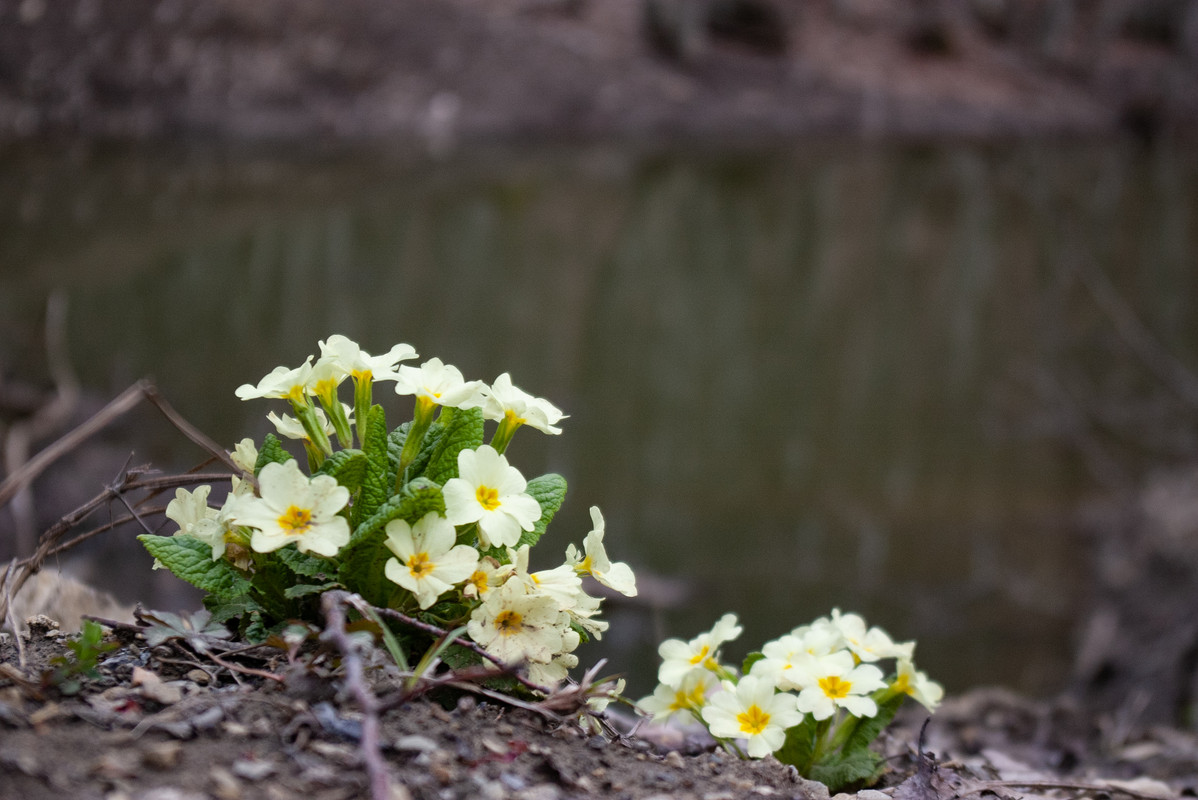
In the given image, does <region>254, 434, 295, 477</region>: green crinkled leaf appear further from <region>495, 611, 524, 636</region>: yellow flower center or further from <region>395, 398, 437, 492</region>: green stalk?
<region>495, 611, 524, 636</region>: yellow flower center

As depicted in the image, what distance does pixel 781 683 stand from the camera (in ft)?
5.79

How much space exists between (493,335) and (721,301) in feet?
10.7

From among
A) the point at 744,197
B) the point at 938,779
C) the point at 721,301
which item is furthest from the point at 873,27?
the point at 938,779

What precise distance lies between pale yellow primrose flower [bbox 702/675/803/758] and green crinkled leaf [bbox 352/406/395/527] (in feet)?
1.97

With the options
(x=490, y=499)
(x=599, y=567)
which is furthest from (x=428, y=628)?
(x=599, y=567)

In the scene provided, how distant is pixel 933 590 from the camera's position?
6109 millimetres

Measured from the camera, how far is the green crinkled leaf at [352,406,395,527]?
1545mm

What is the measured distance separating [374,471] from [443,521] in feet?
0.54

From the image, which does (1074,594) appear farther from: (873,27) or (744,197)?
(873,27)

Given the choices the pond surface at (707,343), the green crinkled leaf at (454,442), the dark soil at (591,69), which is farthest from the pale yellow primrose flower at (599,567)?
the dark soil at (591,69)

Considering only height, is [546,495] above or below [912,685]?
above

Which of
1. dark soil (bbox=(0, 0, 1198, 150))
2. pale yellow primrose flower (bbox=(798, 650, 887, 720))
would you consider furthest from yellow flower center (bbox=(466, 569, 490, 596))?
dark soil (bbox=(0, 0, 1198, 150))

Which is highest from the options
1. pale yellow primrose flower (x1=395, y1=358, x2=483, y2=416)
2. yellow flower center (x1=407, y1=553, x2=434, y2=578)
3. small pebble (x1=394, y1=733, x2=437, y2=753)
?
pale yellow primrose flower (x1=395, y1=358, x2=483, y2=416)

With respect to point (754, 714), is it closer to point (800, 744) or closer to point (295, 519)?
point (800, 744)
